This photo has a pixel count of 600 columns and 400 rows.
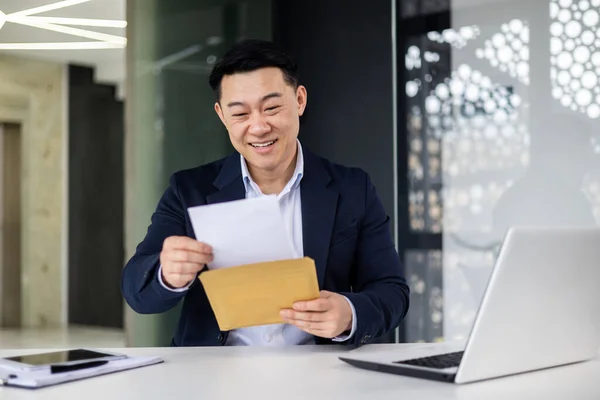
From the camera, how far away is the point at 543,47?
3961 millimetres

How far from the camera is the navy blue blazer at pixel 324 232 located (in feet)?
7.00

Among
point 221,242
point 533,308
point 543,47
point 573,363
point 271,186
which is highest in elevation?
point 543,47

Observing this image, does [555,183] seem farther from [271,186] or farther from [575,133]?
[271,186]

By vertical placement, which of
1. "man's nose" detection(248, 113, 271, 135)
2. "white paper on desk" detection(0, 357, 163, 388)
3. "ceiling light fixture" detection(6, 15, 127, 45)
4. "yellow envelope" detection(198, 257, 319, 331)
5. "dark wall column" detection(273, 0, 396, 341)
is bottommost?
"white paper on desk" detection(0, 357, 163, 388)

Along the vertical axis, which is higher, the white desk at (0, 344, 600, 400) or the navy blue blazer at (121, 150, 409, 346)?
the navy blue blazer at (121, 150, 409, 346)

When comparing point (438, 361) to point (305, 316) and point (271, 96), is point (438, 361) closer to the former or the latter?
point (305, 316)

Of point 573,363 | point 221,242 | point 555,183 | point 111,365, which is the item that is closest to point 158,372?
point 111,365

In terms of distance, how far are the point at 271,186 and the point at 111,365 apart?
0.88 meters

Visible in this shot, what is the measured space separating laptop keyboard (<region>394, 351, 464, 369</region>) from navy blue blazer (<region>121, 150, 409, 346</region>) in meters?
0.42

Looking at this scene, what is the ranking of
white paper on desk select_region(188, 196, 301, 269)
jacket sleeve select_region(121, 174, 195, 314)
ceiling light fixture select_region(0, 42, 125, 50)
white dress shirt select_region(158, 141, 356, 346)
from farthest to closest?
ceiling light fixture select_region(0, 42, 125, 50), white dress shirt select_region(158, 141, 356, 346), jacket sleeve select_region(121, 174, 195, 314), white paper on desk select_region(188, 196, 301, 269)

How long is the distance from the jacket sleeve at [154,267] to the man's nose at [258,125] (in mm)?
277

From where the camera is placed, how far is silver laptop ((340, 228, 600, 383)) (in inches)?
54.3

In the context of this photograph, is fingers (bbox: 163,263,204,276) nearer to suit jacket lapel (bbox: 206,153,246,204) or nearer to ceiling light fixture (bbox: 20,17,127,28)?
suit jacket lapel (bbox: 206,153,246,204)

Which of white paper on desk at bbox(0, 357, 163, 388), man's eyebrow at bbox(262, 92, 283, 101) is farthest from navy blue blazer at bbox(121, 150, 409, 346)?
white paper on desk at bbox(0, 357, 163, 388)
